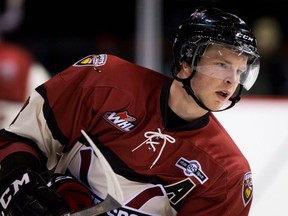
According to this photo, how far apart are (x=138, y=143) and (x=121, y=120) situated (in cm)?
7

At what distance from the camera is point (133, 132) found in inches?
72.0

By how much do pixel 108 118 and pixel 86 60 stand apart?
0.17 meters

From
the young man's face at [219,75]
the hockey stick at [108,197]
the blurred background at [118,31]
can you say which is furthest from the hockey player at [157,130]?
the blurred background at [118,31]

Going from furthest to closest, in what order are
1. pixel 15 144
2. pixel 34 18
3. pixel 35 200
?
pixel 34 18, pixel 15 144, pixel 35 200

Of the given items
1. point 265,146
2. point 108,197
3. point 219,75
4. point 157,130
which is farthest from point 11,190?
point 265,146

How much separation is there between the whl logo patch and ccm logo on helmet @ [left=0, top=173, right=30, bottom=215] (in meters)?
0.24

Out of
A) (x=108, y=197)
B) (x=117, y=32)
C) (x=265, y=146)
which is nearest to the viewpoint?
(x=108, y=197)

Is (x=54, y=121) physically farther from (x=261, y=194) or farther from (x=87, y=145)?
(x=261, y=194)

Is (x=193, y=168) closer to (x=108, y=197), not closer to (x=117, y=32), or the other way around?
(x=108, y=197)

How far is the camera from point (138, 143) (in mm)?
1820

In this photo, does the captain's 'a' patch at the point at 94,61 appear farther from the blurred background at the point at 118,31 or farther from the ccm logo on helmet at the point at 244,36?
the blurred background at the point at 118,31

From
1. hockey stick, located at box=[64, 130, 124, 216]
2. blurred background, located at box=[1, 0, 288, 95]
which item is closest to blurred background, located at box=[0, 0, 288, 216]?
blurred background, located at box=[1, 0, 288, 95]

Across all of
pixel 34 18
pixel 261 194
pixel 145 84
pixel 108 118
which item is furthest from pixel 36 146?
pixel 34 18

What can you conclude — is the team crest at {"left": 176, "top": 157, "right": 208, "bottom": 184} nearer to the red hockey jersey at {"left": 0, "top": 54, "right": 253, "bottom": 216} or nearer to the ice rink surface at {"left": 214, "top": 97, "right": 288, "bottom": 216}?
the red hockey jersey at {"left": 0, "top": 54, "right": 253, "bottom": 216}
